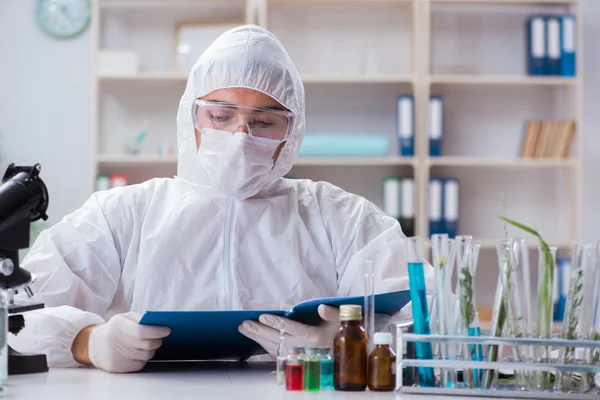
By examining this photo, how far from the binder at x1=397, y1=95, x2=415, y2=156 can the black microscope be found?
2.74 metres

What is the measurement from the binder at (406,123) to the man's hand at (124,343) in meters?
2.67

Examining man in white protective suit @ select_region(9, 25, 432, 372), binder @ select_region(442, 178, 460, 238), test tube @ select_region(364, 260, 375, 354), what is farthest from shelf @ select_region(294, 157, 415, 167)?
test tube @ select_region(364, 260, 375, 354)

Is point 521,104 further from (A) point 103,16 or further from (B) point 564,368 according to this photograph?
(B) point 564,368

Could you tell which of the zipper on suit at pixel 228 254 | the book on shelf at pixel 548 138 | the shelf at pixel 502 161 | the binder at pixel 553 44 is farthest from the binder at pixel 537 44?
the zipper on suit at pixel 228 254

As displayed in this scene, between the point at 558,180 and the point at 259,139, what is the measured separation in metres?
2.71

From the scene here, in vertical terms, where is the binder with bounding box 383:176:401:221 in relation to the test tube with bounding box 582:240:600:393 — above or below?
above

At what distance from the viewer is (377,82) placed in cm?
418

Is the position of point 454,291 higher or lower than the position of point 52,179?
lower

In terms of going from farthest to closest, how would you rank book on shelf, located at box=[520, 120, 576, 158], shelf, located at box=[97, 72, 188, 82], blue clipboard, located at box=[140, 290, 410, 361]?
1. book on shelf, located at box=[520, 120, 576, 158]
2. shelf, located at box=[97, 72, 188, 82]
3. blue clipboard, located at box=[140, 290, 410, 361]

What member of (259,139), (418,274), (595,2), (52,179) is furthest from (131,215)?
(595,2)

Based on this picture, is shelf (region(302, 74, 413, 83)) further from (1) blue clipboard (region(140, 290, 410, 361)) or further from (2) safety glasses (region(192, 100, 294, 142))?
(1) blue clipboard (region(140, 290, 410, 361))

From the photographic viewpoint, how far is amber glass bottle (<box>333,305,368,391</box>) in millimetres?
1274

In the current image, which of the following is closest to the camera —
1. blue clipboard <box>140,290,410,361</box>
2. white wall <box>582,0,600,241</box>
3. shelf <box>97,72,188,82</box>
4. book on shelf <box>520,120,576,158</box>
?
blue clipboard <box>140,290,410,361</box>

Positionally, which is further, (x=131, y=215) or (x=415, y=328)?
(x=131, y=215)
